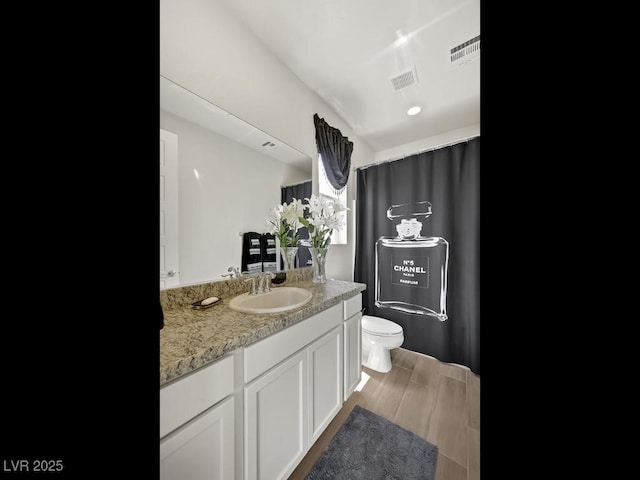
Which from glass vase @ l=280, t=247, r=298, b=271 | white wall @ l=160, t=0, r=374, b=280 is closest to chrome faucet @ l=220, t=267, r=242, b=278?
glass vase @ l=280, t=247, r=298, b=271

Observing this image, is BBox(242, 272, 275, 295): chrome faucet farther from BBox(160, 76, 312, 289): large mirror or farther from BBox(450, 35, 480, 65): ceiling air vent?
BBox(450, 35, 480, 65): ceiling air vent

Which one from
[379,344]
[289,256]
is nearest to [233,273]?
[289,256]

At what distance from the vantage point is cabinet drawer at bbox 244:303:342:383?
0.80m

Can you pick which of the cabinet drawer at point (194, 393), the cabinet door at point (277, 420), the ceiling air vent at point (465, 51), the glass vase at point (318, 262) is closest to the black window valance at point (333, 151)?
the glass vase at point (318, 262)

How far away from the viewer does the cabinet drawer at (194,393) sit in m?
0.58

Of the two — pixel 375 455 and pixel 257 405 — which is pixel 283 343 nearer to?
pixel 257 405

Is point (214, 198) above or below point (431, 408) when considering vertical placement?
above

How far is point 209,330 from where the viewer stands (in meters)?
0.80

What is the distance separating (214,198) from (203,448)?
103 cm
